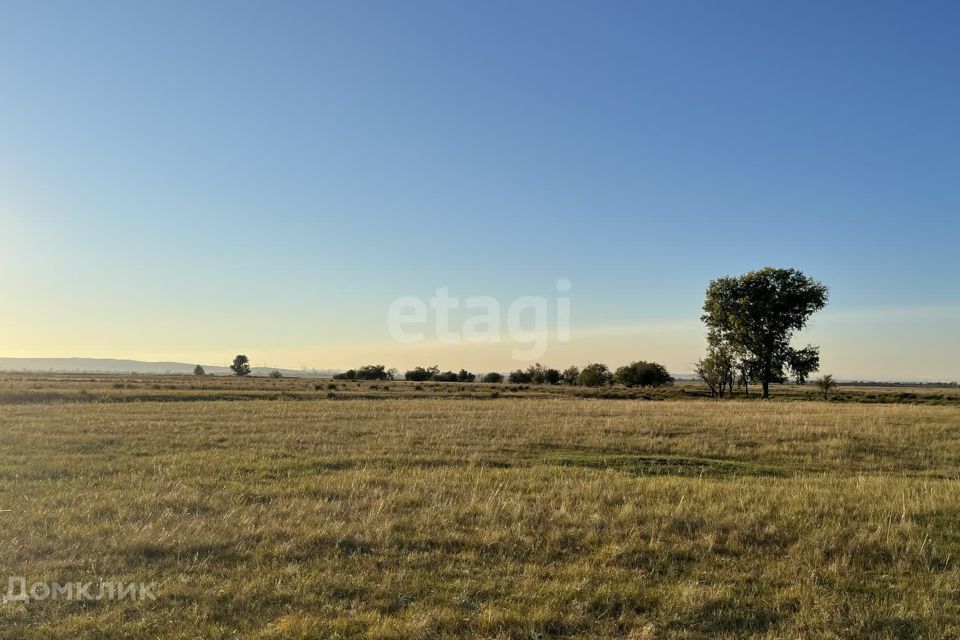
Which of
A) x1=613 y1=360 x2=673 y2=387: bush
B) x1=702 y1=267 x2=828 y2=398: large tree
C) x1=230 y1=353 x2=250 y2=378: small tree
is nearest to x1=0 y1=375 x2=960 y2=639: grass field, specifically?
x1=702 y1=267 x2=828 y2=398: large tree

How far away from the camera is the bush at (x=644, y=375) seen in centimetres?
11850

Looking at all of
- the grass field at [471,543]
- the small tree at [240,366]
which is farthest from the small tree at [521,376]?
the grass field at [471,543]

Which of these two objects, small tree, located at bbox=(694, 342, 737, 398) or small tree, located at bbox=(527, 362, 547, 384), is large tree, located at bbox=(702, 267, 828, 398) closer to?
small tree, located at bbox=(694, 342, 737, 398)

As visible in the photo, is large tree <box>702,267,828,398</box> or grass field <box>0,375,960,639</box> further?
large tree <box>702,267,828,398</box>

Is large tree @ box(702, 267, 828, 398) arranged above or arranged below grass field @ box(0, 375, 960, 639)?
above

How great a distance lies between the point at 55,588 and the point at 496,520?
6.12 m

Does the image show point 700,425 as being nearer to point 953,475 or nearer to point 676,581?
point 953,475

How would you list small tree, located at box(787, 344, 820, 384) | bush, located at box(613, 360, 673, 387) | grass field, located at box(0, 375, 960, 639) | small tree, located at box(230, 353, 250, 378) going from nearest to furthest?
1. grass field, located at box(0, 375, 960, 639)
2. small tree, located at box(787, 344, 820, 384)
3. bush, located at box(613, 360, 673, 387)
4. small tree, located at box(230, 353, 250, 378)

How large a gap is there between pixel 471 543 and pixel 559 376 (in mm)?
140022

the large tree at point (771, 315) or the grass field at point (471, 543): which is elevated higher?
the large tree at point (771, 315)

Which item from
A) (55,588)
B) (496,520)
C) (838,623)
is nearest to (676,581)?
(838,623)

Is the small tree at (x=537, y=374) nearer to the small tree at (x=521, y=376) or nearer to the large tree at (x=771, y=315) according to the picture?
the small tree at (x=521, y=376)

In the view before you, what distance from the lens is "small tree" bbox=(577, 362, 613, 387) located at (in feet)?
413

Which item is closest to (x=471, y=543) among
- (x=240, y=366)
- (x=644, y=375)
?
(x=644, y=375)
